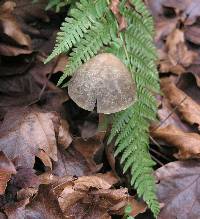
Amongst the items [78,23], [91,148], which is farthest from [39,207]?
[78,23]

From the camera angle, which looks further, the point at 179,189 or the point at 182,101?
the point at 182,101

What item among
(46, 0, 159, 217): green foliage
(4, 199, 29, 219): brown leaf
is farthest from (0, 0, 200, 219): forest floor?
(46, 0, 159, 217): green foliage

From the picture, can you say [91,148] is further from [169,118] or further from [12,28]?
[12,28]

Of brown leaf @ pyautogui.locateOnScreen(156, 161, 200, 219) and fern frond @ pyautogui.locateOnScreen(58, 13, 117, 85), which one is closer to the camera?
fern frond @ pyautogui.locateOnScreen(58, 13, 117, 85)

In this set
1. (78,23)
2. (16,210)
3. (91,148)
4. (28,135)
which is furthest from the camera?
(91,148)

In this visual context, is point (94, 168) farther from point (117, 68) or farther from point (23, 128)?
point (117, 68)

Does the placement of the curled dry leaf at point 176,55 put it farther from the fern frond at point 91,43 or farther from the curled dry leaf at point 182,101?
the fern frond at point 91,43

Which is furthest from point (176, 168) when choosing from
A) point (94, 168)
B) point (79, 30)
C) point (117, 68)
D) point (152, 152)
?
point (79, 30)

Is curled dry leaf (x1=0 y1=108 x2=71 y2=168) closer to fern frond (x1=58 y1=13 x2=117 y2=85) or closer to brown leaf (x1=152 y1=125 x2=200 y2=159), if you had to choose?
fern frond (x1=58 y1=13 x2=117 y2=85)
